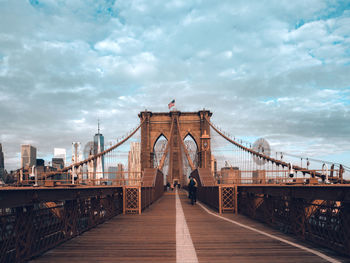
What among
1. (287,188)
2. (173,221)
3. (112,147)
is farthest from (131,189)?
Answer: (112,147)

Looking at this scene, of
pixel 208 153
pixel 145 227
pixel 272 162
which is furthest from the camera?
pixel 208 153

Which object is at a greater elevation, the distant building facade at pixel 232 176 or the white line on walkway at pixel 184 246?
the distant building facade at pixel 232 176

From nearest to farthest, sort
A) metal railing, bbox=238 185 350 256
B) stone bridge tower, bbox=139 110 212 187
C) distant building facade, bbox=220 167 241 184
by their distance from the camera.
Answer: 1. metal railing, bbox=238 185 350 256
2. distant building facade, bbox=220 167 241 184
3. stone bridge tower, bbox=139 110 212 187

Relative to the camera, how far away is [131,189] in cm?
1653

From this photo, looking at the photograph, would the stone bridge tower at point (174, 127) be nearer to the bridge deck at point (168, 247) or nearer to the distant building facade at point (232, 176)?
the distant building facade at point (232, 176)

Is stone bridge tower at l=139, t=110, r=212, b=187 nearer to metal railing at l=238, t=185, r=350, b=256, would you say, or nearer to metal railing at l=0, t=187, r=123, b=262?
metal railing at l=238, t=185, r=350, b=256

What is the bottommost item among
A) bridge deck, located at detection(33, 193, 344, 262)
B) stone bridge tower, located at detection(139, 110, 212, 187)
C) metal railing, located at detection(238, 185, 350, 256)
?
bridge deck, located at detection(33, 193, 344, 262)

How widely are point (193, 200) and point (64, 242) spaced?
1414 cm

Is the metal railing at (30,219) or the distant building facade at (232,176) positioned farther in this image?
the distant building facade at (232,176)

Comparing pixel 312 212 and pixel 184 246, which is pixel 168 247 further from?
pixel 312 212

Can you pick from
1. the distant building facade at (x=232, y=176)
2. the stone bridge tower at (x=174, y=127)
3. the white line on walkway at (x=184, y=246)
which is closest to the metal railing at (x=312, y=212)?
the distant building facade at (x=232, y=176)

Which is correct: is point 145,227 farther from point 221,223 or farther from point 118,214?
point 118,214

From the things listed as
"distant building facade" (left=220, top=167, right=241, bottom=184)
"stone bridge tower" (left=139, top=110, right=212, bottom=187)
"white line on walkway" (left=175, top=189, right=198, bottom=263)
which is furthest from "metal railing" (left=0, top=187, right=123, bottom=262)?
"stone bridge tower" (left=139, top=110, right=212, bottom=187)

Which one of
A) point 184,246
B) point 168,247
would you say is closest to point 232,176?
point 184,246
